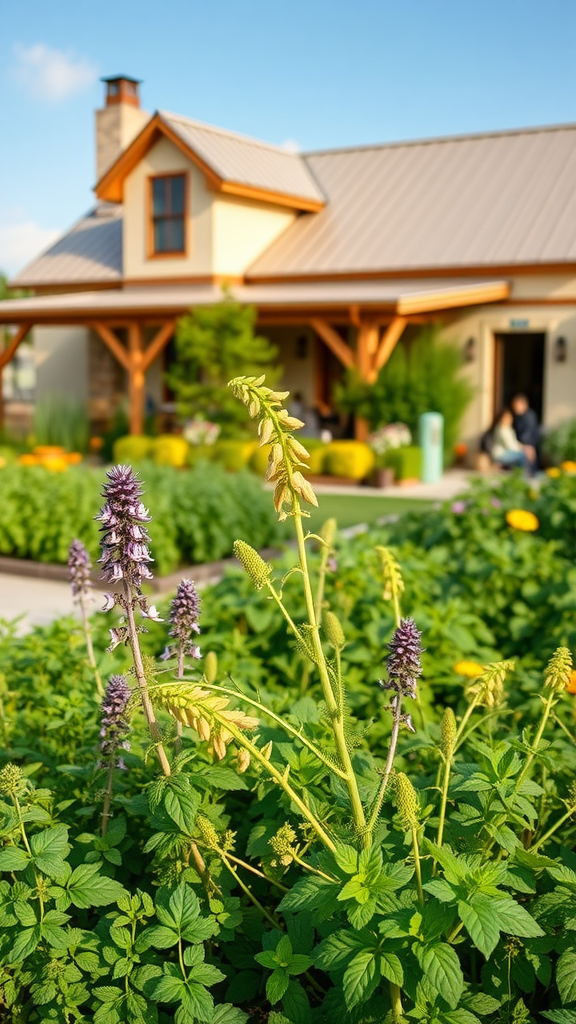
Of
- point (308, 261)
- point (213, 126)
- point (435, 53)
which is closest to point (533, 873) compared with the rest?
point (308, 261)

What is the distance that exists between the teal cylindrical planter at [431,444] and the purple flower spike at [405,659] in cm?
1420

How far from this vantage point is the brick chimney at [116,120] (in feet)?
77.9

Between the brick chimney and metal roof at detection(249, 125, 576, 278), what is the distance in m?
5.06

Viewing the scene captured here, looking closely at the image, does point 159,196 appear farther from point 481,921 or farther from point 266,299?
point 481,921

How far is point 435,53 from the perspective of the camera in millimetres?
31281

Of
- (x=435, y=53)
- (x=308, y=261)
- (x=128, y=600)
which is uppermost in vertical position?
(x=435, y=53)

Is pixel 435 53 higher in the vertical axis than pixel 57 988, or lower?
higher

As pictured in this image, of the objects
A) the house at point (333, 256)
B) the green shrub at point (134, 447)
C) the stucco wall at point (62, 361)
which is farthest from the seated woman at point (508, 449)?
the stucco wall at point (62, 361)

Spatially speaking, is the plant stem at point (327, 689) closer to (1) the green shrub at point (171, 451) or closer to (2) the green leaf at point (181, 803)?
(2) the green leaf at point (181, 803)

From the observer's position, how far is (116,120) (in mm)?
23922

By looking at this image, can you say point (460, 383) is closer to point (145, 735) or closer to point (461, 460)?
point (461, 460)

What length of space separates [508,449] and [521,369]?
8.71 meters

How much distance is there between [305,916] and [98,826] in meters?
0.70

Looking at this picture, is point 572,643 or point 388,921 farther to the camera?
point 572,643
